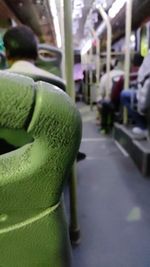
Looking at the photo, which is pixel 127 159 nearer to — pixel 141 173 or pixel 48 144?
pixel 141 173

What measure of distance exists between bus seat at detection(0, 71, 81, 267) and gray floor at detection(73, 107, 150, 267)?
3.51ft

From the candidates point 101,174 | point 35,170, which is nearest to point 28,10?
point 101,174

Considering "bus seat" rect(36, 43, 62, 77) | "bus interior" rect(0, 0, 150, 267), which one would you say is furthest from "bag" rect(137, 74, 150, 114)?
"bus seat" rect(36, 43, 62, 77)

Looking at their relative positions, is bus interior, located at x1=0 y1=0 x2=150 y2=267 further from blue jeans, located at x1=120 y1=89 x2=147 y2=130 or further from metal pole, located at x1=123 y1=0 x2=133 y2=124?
blue jeans, located at x1=120 y1=89 x2=147 y2=130

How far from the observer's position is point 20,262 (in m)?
0.52

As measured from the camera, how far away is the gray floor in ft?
5.06

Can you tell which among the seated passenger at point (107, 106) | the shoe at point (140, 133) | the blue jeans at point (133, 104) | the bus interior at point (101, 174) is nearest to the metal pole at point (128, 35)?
the bus interior at point (101, 174)

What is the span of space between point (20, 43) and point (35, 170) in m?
1.72

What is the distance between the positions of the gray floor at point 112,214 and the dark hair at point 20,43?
3.79ft

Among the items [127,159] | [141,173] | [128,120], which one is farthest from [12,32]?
[128,120]

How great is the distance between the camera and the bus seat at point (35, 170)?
1.33ft

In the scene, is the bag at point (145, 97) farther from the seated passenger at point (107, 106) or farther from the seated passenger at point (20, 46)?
the seated passenger at point (107, 106)

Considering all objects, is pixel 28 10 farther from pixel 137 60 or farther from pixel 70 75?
pixel 70 75

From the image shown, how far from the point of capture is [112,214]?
2.02 metres
